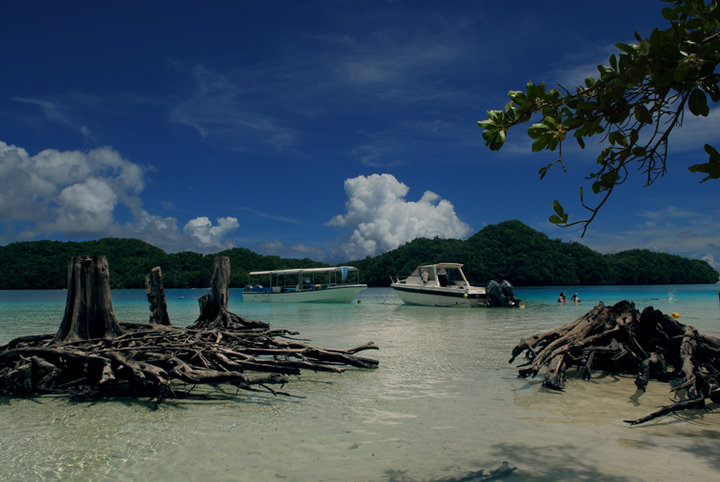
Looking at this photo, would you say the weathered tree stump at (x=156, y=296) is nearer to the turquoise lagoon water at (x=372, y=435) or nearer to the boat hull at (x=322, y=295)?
the turquoise lagoon water at (x=372, y=435)

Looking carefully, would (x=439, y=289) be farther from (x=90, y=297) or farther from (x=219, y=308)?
(x=90, y=297)

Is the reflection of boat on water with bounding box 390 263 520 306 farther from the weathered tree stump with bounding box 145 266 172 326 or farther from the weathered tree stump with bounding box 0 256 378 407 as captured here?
the weathered tree stump with bounding box 145 266 172 326

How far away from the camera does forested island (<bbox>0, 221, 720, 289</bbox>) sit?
274 feet

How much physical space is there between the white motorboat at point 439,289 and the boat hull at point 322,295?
5210 millimetres

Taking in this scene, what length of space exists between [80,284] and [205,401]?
11.6ft

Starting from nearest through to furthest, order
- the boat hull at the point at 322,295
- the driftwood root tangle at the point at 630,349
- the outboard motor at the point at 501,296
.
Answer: the driftwood root tangle at the point at 630,349 < the outboard motor at the point at 501,296 < the boat hull at the point at 322,295

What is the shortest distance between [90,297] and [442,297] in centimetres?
2699

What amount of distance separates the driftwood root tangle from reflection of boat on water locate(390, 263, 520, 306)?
22.6 meters

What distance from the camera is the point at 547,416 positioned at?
6.08 metres

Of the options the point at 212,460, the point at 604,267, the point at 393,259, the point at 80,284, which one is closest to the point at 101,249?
the point at 393,259

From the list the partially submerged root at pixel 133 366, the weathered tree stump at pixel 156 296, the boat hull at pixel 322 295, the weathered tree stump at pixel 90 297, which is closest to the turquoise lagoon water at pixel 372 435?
the partially submerged root at pixel 133 366

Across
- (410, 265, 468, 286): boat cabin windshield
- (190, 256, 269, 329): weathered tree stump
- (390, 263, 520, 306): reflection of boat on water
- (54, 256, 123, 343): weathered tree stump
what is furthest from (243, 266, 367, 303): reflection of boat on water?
(54, 256, 123, 343): weathered tree stump

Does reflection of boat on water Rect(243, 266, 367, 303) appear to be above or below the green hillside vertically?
below

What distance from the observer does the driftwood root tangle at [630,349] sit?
23.7 feet
